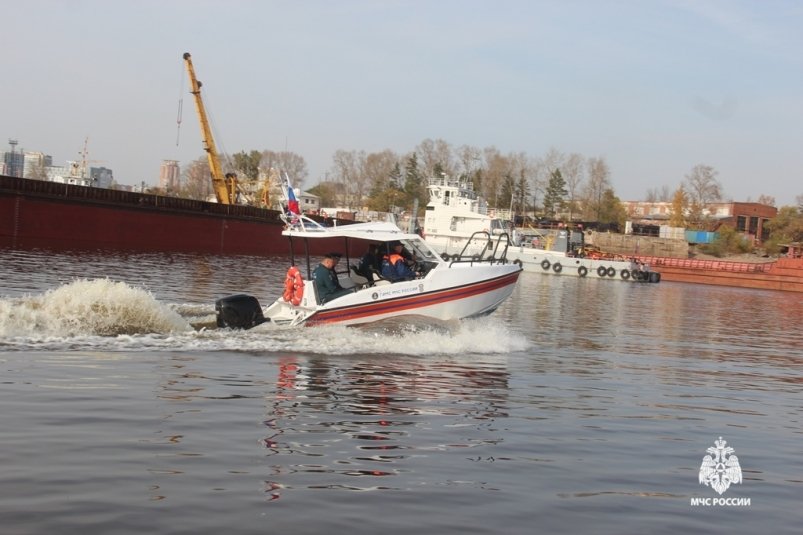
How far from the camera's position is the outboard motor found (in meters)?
16.3

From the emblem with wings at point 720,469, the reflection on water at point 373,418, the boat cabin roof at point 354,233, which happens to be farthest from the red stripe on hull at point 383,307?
the emblem with wings at point 720,469

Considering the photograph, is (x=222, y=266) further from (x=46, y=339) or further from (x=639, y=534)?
(x=639, y=534)

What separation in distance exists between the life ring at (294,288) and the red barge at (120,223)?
20.8 m

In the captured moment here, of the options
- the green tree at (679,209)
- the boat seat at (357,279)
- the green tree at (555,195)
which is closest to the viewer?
the boat seat at (357,279)

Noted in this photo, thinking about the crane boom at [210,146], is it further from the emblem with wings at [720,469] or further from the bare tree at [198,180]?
the bare tree at [198,180]

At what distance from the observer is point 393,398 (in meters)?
11.7

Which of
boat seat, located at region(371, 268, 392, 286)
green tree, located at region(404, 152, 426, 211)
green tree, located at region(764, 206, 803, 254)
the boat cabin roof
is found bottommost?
boat seat, located at region(371, 268, 392, 286)

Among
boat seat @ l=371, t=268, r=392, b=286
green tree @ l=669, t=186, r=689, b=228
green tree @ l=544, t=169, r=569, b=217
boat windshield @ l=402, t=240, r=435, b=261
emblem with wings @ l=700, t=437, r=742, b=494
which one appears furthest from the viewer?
green tree @ l=544, t=169, r=569, b=217

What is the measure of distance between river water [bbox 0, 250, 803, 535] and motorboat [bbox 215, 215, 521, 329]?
331 mm

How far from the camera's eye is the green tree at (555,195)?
145 m

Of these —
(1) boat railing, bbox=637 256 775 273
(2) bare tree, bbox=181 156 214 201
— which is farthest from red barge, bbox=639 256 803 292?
(2) bare tree, bbox=181 156 214 201

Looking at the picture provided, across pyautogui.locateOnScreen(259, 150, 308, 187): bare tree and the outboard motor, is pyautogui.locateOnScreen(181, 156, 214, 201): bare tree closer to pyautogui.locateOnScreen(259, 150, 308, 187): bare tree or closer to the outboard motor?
pyautogui.locateOnScreen(259, 150, 308, 187): bare tree

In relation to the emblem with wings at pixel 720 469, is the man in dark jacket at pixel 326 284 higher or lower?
higher

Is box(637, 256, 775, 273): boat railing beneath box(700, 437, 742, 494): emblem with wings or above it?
above
